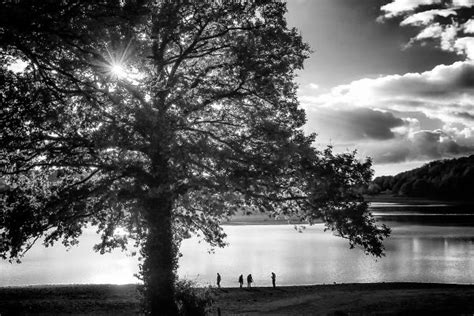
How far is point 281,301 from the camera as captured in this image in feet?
106

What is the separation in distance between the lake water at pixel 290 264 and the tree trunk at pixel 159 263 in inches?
993

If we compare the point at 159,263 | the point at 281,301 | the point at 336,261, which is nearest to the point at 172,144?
the point at 159,263

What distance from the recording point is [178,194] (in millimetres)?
18656

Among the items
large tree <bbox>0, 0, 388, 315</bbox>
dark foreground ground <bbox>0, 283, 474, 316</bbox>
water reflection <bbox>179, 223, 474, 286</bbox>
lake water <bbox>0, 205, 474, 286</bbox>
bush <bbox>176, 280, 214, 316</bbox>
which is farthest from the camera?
lake water <bbox>0, 205, 474, 286</bbox>

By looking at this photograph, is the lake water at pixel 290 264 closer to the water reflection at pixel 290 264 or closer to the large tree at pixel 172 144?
the water reflection at pixel 290 264

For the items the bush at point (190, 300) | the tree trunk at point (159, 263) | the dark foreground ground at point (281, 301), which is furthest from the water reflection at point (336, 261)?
the tree trunk at point (159, 263)

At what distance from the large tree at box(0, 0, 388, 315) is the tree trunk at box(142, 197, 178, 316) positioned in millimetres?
58

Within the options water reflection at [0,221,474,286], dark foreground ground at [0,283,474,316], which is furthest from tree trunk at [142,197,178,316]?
water reflection at [0,221,474,286]

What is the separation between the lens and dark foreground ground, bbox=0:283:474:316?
1042 inches

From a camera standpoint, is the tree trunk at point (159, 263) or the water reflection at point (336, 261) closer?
the tree trunk at point (159, 263)

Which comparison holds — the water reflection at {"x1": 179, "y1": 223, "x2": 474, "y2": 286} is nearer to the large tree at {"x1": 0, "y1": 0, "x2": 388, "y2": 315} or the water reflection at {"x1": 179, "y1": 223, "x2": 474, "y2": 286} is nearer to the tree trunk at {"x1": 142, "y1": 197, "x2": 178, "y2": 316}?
the tree trunk at {"x1": 142, "y1": 197, "x2": 178, "y2": 316}

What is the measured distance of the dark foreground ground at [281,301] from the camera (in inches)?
1042

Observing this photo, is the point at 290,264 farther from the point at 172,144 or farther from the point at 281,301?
the point at 172,144

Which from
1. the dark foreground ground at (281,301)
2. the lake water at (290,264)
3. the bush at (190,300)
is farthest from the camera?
the lake water at (290,264)
